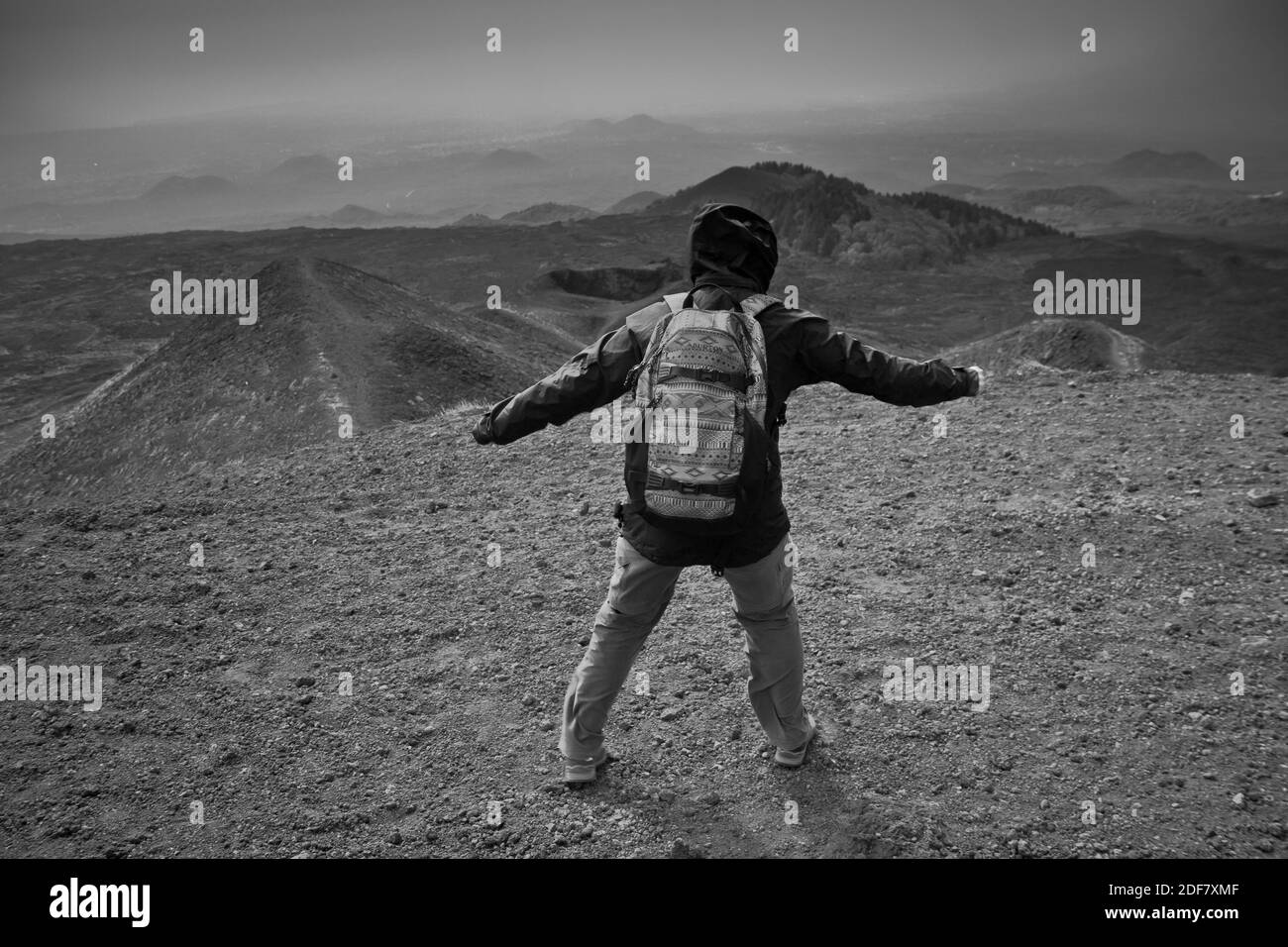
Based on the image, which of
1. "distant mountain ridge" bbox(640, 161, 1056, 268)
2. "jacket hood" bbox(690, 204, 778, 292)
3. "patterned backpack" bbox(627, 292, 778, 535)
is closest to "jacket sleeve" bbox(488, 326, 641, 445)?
"patterned backpack" bbox(627, 292, 778, 535)

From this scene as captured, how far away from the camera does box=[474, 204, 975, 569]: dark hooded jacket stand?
4.29 meters

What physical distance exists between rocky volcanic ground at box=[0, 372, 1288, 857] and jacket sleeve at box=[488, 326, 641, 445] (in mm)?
2005

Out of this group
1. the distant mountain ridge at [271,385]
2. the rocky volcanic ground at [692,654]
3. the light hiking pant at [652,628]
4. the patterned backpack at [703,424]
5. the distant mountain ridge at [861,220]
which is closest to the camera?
the patterned backpack at [703,424]

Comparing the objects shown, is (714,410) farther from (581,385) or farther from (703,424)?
(581,385)

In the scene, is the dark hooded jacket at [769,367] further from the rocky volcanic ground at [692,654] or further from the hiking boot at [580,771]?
the rocky volcanic ground at [692,654]

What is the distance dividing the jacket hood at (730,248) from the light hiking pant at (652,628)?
121 cm

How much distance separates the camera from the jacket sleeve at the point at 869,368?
14.2ft

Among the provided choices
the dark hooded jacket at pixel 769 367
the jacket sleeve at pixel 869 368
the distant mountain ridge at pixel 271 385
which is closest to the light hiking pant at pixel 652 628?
the dark hooded jacket at pixel 769 367

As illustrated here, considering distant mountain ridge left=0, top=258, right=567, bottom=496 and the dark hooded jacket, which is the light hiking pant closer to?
the dark hooded jacket

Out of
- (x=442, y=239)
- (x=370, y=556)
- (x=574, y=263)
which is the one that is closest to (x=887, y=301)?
(x=574, y=263)

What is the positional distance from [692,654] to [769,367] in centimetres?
267

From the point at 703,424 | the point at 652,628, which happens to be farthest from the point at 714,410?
the point at 652,628

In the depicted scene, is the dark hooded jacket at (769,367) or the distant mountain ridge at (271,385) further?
the distant mountain ridge at (271,385)

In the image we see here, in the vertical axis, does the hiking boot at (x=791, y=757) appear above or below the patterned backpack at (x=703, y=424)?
below
